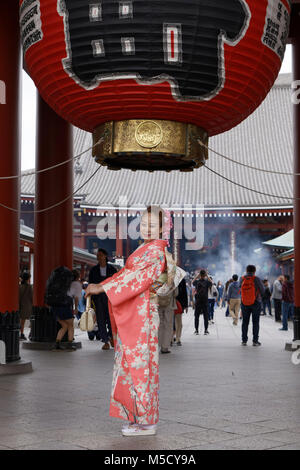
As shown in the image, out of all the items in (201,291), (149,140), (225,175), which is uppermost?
(225,175)

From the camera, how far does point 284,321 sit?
1575cm

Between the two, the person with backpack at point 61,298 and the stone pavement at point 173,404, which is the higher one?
the person with backpack at point 61,298

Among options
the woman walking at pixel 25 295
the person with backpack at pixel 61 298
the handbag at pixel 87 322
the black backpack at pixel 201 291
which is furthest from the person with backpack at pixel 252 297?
the handbag at pixel 87 322

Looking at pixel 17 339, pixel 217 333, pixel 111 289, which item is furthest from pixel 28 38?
pixel 217 333

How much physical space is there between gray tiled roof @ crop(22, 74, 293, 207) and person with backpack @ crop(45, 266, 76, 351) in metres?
16.9

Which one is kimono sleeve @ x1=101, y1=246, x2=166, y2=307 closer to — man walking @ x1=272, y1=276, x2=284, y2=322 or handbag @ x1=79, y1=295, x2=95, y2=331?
handbag @ x1=79, y1=295, x2=95, y2=331

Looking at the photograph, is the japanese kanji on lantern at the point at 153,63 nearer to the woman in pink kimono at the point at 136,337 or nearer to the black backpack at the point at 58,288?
the woman in pink kimono at the point at 136,337

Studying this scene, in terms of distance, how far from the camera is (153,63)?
12.8ft

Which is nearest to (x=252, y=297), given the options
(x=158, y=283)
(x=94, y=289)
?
(x=158, y=283)

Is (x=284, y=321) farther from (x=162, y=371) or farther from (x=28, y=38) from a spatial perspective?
(x=28, y=38)

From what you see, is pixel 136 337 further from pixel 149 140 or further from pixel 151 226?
pixel 149 140

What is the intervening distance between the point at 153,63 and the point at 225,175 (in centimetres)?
2762

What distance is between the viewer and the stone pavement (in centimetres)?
411

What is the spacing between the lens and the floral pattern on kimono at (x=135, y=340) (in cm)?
427
